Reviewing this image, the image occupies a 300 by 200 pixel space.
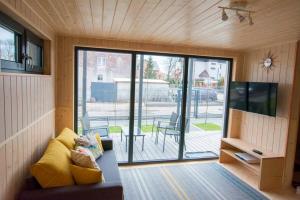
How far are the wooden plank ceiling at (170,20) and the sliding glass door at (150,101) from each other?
0.55m

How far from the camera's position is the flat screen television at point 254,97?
3211mm

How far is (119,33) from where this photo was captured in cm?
306

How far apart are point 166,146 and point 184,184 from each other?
45.2 inches

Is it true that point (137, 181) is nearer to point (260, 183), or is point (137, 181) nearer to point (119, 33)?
point (260, 183)

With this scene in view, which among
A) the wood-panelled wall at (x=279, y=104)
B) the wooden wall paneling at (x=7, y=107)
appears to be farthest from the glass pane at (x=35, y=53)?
the wood-panelled wall at (x=279, y=104)

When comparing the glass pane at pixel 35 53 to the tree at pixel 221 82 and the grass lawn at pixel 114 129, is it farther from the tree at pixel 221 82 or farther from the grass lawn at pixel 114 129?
the tree at pixel 221 82

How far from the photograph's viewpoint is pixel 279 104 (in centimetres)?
331

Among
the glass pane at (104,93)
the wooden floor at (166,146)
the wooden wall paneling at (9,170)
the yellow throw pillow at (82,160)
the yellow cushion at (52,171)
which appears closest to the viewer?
the wooden wall paneling at (9,170)

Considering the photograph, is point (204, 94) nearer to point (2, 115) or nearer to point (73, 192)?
point (73, 192)

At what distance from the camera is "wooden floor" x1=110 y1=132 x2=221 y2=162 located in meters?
4.01

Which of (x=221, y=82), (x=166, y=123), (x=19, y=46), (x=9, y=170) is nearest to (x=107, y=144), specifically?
(x=166, y=123)

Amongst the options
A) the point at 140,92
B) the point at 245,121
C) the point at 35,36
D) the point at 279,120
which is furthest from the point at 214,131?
the point at 35,36

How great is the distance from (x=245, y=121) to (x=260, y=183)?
1258mm

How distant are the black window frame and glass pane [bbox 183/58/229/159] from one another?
2682 mm
